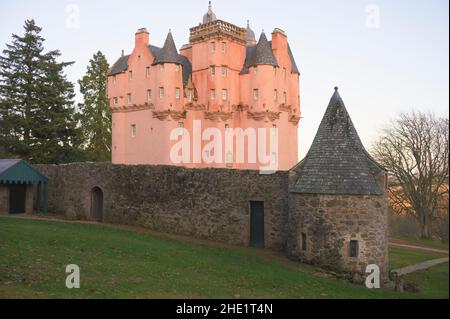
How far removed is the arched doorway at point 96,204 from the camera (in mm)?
28781

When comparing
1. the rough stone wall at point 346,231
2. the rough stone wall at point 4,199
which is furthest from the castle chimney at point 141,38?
the rough stone wall at point 346,231

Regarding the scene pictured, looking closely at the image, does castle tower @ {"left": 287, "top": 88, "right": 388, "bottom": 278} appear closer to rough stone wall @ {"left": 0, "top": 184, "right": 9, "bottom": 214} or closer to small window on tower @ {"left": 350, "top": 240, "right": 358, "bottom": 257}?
small window on tower @ {"left": 350, "top": 240, "right": 358, "bottom": 257}

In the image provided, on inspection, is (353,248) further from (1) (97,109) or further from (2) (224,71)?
(1) (97,109)

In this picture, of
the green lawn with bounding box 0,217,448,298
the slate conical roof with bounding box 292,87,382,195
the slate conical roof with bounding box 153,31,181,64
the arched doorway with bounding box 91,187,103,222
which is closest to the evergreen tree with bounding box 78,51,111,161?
the slate conical roof with bounding box 153,31,181,64

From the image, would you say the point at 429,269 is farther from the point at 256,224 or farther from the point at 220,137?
the point at 220,137

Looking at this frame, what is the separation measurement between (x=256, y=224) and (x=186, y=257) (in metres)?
5.64

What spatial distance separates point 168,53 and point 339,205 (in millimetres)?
27293

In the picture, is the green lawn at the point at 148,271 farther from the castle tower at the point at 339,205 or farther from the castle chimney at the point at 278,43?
the castle chimney at the point at 278,43

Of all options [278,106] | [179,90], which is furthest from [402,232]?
[179,90]

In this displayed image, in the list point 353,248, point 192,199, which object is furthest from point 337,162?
point 192,199

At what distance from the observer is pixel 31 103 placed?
4141cm

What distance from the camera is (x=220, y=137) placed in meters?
41.2

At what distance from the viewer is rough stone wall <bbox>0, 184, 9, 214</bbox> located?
28.3 m

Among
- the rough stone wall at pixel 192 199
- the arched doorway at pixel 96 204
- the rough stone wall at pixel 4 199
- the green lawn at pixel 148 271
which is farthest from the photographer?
the arched doorway at pixel 96 204
